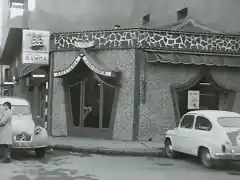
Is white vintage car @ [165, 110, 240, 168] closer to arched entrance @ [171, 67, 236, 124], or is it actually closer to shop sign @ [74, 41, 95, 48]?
arched entrance @ [171, 67, 236, 124]

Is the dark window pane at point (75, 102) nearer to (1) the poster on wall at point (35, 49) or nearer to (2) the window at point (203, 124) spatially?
(1) the poster on wall at point (35, 49)

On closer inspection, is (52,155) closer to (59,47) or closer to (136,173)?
(136,173)

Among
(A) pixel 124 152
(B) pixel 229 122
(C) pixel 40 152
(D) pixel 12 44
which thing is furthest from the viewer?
(D) pixel 12 44

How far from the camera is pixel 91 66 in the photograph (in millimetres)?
16953

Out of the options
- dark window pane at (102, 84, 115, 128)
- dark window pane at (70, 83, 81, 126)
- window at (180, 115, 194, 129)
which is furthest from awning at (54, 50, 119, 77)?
window at (180, 115, 194, 129)

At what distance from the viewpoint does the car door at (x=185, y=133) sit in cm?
1232

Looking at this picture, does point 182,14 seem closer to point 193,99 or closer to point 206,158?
point 193,99

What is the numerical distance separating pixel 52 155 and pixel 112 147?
2.53m

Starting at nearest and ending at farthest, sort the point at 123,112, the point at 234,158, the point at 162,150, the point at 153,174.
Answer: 1. the point at 153,174
2. the point at 234,158
3. the point at 162,150
4. the point at 123,112

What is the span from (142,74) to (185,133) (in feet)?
16.9

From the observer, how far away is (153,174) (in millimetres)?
10156

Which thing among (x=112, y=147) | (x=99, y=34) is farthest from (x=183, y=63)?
(x=112, y=147)

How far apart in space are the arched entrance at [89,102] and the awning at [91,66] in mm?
176

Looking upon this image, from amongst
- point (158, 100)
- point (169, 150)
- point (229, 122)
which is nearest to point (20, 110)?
point (169, 150)
